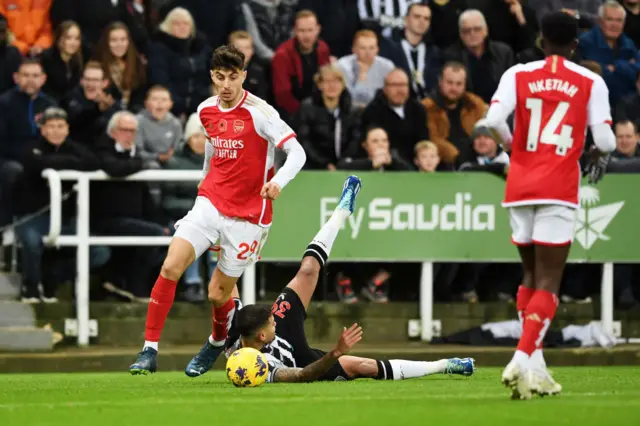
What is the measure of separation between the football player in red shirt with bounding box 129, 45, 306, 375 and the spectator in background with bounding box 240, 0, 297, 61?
5572 mm

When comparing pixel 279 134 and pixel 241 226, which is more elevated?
pixel 279 134

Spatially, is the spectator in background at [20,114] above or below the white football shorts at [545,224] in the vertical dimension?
above

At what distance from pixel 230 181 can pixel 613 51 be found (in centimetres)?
796

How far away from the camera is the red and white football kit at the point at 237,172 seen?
1141cm

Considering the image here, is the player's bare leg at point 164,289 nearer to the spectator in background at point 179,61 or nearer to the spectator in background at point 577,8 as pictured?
the spectator in background at point 179,61

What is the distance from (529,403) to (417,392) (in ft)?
4.12

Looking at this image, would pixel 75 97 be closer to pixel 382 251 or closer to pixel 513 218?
pixel 382 251

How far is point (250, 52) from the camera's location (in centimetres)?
1639

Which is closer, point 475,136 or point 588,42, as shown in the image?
point 475,136

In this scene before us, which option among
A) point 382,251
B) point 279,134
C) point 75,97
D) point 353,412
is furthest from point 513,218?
point 75,97

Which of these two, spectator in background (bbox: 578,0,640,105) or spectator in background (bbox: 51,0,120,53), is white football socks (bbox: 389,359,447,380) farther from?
spectator in background (bbox: 578,0,640,105)

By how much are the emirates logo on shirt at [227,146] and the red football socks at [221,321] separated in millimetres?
1317

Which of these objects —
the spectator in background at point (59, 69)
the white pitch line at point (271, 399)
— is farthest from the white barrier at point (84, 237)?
the white pitch line at point (271, 399)

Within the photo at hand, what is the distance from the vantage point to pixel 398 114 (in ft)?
54.1
